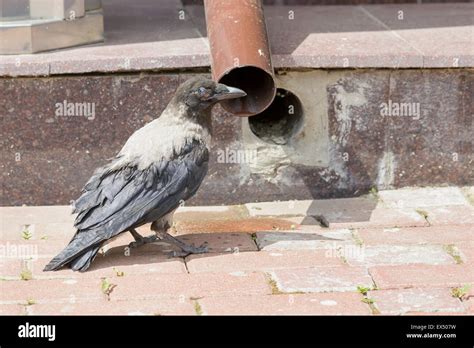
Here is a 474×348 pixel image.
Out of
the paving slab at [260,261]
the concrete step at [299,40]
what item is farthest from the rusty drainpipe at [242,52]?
the paving slab at [260,261]

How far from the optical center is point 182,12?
803 centimetres

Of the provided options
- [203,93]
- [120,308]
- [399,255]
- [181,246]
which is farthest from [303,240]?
[120,308]

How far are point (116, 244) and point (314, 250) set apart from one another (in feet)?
3.54

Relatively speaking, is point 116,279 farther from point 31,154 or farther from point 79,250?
point 31,154

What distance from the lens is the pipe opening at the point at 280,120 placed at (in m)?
6.91

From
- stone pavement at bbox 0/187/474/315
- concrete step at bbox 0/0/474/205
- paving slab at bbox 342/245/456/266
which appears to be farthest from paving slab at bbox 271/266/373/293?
concrete step at bbox 0/0/474/205

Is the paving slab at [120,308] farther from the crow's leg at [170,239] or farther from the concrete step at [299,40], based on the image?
the concrete step at [299,40]

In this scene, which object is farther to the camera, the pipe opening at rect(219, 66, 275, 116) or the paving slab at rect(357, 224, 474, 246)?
the pipe opening at rect(219, 66, 275, 116)

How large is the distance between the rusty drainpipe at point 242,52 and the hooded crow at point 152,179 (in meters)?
0.17

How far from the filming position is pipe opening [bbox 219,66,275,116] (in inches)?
241

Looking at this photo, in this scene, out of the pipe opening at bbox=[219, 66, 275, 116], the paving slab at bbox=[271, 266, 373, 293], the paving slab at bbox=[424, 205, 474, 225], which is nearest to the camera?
the paving slab at bbox=[271, 266, 373, 293]

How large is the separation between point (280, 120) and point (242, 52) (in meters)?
1.22

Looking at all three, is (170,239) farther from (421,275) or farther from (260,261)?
(421,275)

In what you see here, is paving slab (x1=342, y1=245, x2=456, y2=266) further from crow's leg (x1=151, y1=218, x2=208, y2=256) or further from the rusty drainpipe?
the rusty drainpipe
